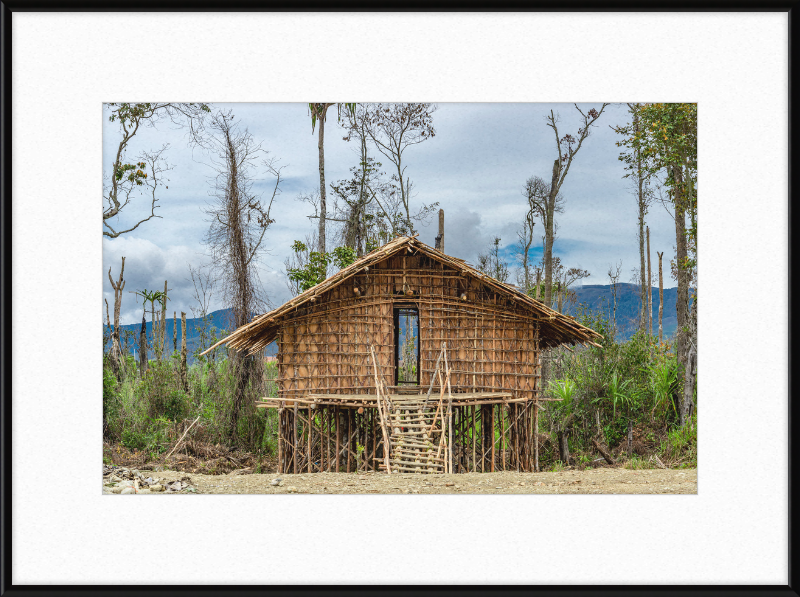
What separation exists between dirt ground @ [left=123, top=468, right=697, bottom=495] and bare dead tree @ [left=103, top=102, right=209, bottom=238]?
729 cm

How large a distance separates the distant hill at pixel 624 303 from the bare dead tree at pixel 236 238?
32.4ft

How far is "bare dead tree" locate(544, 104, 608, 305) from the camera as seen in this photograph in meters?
18.7

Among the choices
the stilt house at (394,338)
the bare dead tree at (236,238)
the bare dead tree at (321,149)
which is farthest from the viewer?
the bare dead tree at (321,149)

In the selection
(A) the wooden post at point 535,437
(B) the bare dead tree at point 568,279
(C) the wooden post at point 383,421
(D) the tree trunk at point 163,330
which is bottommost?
(A) the wooden post at point 535,437

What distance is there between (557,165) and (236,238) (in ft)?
31.9

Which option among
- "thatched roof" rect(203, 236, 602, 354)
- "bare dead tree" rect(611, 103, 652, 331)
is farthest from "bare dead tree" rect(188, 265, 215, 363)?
"bare dead tree" rect(611, 103, 652, 331)

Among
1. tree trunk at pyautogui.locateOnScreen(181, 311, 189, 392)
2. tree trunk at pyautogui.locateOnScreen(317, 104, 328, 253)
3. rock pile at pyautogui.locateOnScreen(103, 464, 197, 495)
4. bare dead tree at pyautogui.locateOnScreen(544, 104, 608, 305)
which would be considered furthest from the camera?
tree trunk at pyautogui.locateOnScreen(317, 104, 328, 253)

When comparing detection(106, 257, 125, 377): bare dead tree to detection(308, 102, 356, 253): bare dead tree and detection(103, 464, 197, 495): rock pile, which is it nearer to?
detection(308, 102, 356, 253): bare dead tree

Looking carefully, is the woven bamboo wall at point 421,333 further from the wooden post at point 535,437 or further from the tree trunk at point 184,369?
the tree trunk at point 184,369

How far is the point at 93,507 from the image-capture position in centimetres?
542

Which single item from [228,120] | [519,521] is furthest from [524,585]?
[228,120]

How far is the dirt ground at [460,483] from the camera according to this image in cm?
772

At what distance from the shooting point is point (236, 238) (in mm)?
16922

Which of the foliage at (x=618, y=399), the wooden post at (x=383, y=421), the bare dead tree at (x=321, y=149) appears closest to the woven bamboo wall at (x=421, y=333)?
the wooden post at (x=383, y=421)
